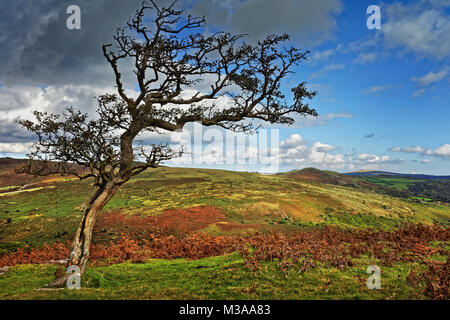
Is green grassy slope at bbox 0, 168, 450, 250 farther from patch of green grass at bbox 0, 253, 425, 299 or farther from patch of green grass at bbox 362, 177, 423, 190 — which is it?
patch of green grass at bbox 362, 177, 423, 190

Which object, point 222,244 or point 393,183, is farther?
point 393,183

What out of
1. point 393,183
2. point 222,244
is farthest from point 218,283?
point 393,183

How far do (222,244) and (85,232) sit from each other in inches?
407

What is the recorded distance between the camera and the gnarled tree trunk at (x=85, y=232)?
12695 mm

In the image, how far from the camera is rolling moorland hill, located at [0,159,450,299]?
11.0m

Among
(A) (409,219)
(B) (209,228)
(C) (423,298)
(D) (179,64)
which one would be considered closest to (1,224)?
(B) (209,228)

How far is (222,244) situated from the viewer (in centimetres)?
2034

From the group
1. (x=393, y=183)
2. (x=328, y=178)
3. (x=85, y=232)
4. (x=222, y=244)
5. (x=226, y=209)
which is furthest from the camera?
(x=393, y=183)

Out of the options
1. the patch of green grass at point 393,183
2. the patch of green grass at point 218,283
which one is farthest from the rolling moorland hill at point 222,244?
the patch of green grass at point 393,183

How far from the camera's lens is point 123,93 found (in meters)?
14.7

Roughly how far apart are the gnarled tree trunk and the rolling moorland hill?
41.3 inches

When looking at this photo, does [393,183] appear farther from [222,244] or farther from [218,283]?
[218,283]

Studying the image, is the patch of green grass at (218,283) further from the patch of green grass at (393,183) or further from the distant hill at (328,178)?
the patch of green grass at (393,183)
